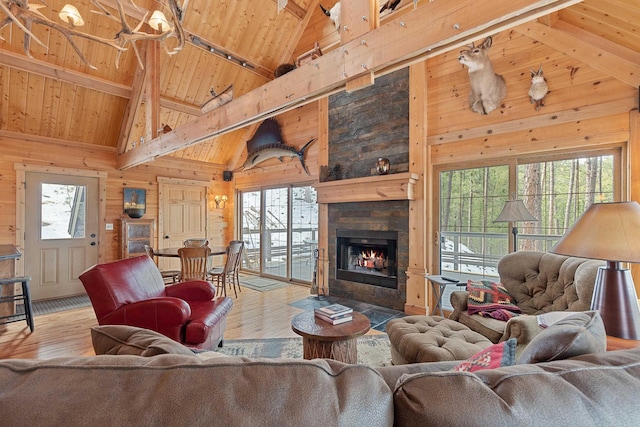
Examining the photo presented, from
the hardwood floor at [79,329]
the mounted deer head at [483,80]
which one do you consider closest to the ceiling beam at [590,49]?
the mounted deer head at [483,80]

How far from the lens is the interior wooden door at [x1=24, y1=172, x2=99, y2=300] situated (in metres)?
4.93

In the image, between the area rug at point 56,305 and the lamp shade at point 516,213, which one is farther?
the area rug at point 56,305

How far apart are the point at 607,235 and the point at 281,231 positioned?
5.41 meters

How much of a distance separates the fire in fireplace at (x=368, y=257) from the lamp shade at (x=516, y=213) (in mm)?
1453

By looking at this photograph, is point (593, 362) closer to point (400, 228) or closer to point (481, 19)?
point (481, 19)

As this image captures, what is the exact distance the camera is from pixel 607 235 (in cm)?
136

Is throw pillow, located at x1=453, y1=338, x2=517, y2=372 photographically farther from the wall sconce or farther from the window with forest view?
the wall sconce

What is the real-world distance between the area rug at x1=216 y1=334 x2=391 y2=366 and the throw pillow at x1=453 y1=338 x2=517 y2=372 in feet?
5.82

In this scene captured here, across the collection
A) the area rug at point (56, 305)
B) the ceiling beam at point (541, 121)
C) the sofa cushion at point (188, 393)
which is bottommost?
the area rug at point (56, 305)

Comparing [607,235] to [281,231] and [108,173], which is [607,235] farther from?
[108,173]

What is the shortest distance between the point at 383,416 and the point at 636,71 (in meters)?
3.82

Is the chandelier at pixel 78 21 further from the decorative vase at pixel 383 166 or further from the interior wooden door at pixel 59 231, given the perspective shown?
the interior wooden door at pixel 59 231

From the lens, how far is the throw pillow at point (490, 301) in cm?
246

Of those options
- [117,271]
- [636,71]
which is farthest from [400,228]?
[117,271]
